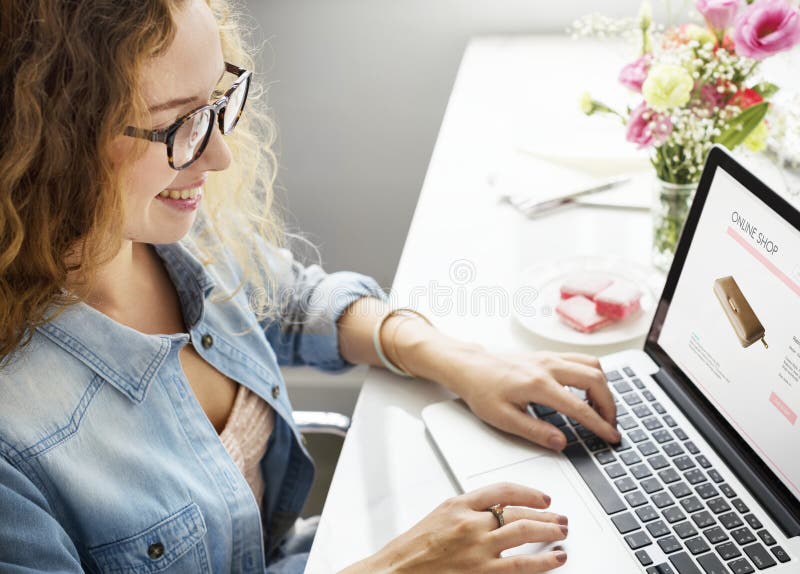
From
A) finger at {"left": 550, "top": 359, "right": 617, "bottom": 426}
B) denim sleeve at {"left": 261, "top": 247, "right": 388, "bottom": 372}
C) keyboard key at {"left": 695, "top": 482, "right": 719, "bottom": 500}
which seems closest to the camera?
keyboard key at {"left": 695, "top": 482, "right": 719, "bottom": 500}

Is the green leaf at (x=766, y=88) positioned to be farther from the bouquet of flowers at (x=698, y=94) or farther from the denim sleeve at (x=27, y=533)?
the denim sleeve at (x=27, y=533)

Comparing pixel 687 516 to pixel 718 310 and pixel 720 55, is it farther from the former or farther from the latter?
pixel 720 55

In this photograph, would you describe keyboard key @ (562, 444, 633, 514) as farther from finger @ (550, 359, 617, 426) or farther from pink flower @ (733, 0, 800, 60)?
pink flower @ (733, 0, 800, 60)

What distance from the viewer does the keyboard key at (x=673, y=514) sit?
81 cm

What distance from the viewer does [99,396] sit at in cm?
85

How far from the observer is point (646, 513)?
0.82 metres

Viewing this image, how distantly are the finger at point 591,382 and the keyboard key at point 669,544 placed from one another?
160 millimetres

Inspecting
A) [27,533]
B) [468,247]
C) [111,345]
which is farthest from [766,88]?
[27,533]

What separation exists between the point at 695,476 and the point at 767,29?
53 cm

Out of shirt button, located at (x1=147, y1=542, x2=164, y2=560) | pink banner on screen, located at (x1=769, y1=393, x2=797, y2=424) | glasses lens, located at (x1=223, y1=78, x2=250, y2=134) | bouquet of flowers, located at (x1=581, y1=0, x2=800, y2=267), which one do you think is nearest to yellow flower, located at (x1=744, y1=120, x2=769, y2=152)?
bouquet of flowers, located at (x1=581, y1=0, x2=800, y2=267)

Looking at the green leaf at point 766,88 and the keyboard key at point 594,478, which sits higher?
the green leaf at point 766,88

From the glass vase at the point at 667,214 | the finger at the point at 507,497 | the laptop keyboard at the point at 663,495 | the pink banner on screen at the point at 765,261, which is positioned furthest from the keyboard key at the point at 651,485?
the glass vase at the point at 667,214

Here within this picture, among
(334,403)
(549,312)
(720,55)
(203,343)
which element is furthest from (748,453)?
(334,403)

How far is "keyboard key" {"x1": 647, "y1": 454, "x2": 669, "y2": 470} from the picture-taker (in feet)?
2.87
